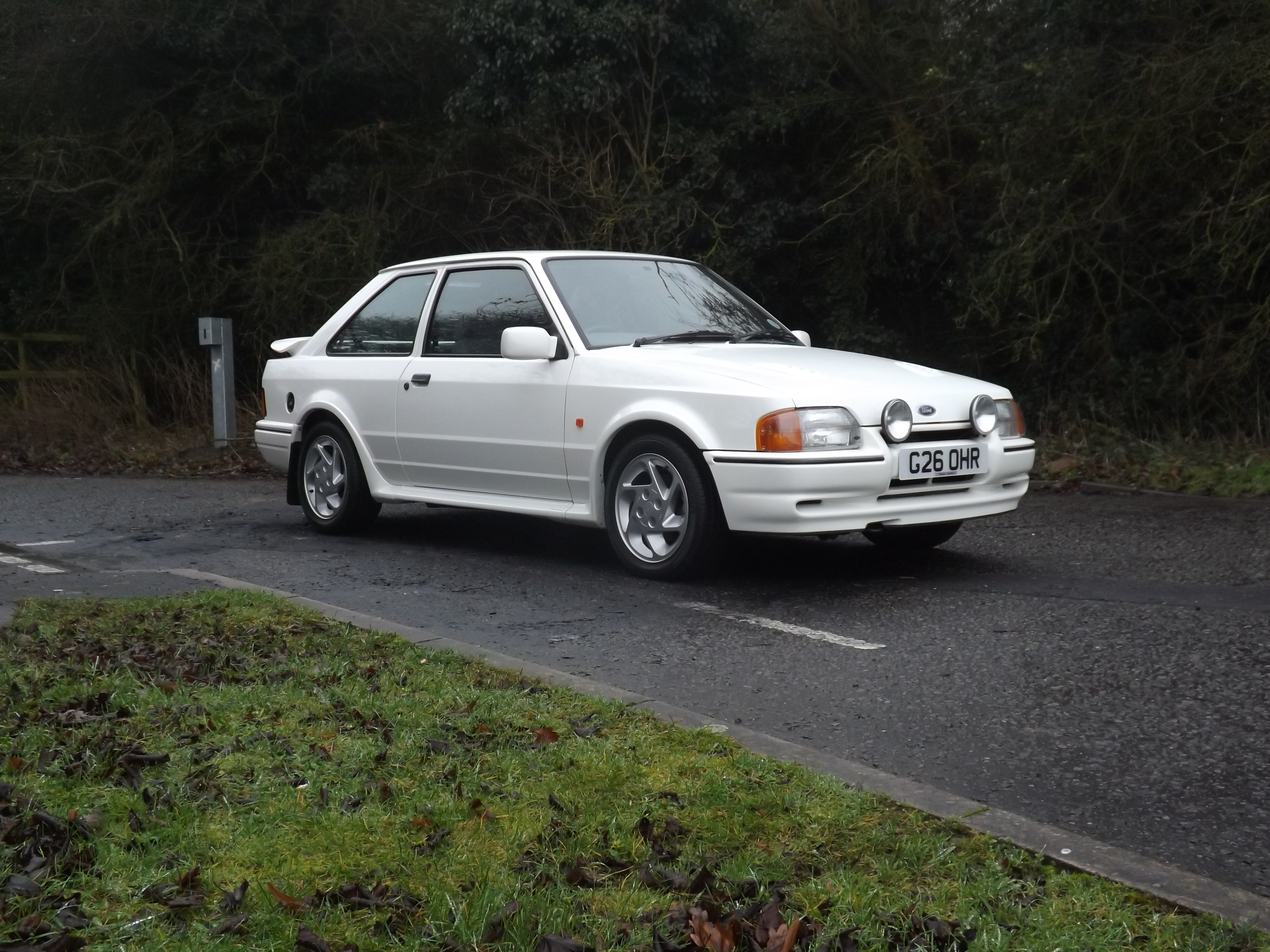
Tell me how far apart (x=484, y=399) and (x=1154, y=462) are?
6274mm

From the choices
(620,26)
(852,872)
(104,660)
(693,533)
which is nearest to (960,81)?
(620,26)

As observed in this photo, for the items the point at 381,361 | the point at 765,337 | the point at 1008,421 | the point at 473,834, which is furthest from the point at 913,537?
the point at 473,834

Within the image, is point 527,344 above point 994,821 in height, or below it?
above

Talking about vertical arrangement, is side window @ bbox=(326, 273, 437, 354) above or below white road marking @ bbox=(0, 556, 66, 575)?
above

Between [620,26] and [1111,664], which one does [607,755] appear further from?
[620,26]

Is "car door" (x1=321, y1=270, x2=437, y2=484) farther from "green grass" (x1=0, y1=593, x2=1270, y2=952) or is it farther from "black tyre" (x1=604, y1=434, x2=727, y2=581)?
"green grass" (x1=0, y1=593, x2=1270, y2=952)

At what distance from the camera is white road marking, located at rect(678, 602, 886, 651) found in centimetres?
577

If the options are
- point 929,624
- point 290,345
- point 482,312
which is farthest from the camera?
point 290,345

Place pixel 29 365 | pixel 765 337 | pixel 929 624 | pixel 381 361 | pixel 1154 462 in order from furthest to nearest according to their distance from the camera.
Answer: pixel 29 365, pixel 1154 462, pixel 381 361, pixel 765 337, pixel 929 624

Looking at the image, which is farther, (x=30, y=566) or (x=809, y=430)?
(x=30, y=566)

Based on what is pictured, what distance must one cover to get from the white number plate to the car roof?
2.21 meters

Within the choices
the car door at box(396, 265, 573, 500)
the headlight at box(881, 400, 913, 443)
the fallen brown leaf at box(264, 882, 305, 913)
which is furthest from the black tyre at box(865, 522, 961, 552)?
the fallen brown leaf at box(264, 882, 305, 913)

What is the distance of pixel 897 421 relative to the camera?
6730 mm

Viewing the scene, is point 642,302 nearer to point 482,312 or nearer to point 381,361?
point 482,312
